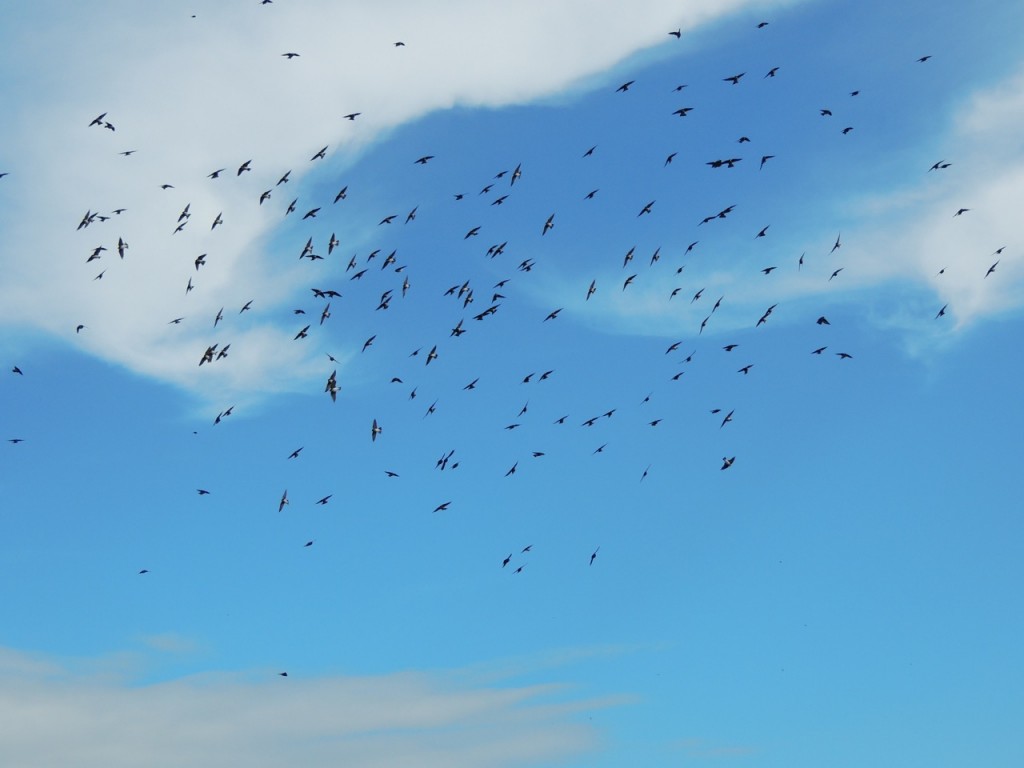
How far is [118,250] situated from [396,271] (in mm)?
19904

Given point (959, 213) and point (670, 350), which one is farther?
point (670, 350)

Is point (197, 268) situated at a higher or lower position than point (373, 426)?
higher

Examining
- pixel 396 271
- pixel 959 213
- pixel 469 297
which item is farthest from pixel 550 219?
pixel 959 213

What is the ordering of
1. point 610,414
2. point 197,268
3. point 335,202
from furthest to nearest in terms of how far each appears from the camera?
point 610,414 → point 197,268 → point 335,202

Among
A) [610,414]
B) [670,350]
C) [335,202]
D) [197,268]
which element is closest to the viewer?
[335,202]

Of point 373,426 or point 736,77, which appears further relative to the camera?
point 736,77

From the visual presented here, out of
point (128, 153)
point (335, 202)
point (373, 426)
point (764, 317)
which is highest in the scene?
point (128, 153)

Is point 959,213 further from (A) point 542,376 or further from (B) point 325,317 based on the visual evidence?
(B) point 325,317

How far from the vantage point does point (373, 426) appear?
8319 cm

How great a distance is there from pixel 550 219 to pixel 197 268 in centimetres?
2802

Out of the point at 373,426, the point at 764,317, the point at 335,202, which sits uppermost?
the point at 335,202

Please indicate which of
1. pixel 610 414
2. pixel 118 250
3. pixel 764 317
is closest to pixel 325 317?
pixel 118 250

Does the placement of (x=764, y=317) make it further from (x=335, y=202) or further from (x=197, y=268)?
(x=197, y=268)

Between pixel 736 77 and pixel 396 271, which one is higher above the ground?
pixel 736 77
